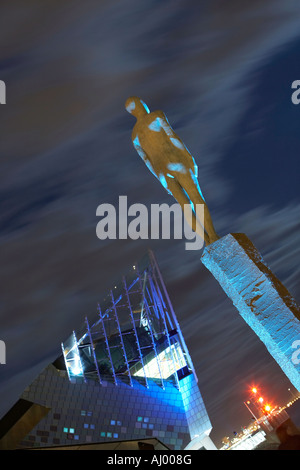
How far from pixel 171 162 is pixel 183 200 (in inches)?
37.9

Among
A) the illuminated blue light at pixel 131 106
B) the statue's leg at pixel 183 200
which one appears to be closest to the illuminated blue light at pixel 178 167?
the statue's leg at pixel 183 200

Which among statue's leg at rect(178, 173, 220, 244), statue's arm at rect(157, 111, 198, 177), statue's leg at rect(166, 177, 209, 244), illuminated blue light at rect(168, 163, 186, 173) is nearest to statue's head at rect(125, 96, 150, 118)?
statue's arm at rect(157, 111, 198, 177)

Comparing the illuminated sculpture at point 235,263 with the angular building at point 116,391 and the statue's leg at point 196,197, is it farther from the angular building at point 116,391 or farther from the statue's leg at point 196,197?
the angular building at point 116,391

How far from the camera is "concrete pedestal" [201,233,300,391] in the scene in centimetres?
896

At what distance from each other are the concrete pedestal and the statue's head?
3823 millimetres

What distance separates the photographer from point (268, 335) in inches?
360

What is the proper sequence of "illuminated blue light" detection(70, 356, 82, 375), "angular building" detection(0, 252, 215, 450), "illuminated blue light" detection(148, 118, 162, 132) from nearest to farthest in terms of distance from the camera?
"illuminated blue light" detection(148, 118, 162, 132), "angular building" detection(0, 252, 215, 450), "illuminated blue light" detection(70, 356, 82, 375)

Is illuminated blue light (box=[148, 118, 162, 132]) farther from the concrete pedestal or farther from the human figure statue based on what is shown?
the concrete pedestal

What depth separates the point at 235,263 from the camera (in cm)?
979
